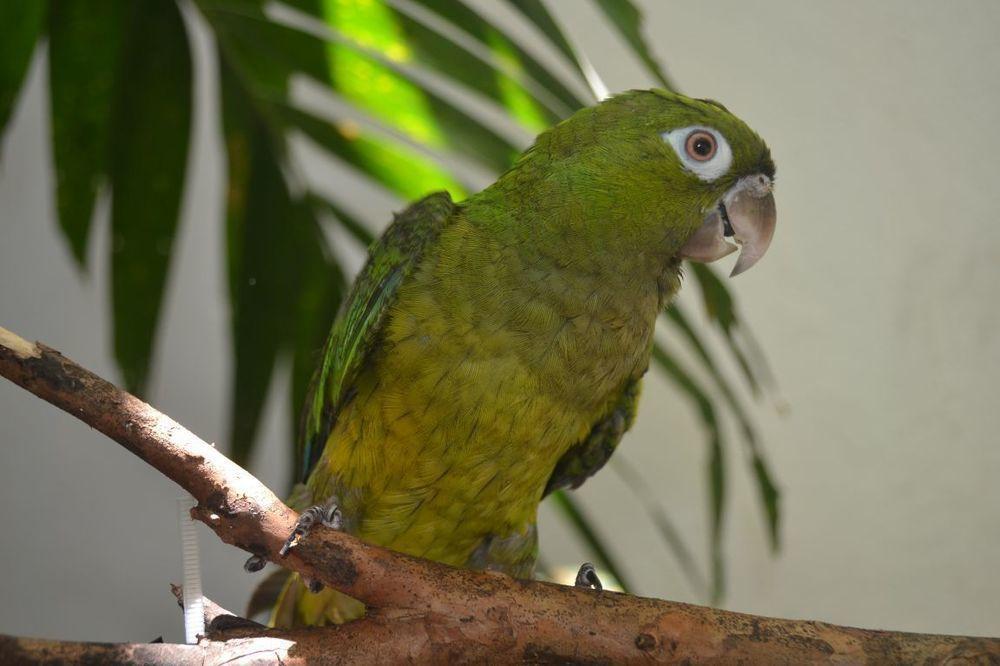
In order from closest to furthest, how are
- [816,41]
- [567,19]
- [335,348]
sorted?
[335,348] < [816,41] < [567,19]

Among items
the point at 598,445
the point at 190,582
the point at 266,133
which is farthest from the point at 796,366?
the point at 190,582

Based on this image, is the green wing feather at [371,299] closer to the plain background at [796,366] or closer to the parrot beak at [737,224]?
the parrot beak at [737,224]

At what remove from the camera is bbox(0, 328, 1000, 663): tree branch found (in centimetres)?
86

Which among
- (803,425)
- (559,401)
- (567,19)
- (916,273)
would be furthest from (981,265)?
(559,401)

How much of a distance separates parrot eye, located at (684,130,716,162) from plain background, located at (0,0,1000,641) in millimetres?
1008

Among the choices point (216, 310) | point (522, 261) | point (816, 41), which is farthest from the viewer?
point (216, 310)

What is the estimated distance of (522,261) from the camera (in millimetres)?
1223

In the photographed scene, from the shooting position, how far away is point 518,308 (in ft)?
3.92

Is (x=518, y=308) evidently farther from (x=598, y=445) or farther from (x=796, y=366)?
(x=796, y=366)

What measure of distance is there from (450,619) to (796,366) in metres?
1.74

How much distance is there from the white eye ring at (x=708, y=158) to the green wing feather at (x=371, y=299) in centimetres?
34

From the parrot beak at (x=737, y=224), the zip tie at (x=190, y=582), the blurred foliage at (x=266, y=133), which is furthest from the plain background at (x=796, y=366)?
the zip tie at (x=190, y=582)

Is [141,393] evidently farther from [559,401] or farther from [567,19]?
[567,19]

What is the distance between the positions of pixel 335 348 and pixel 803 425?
5.25ft
